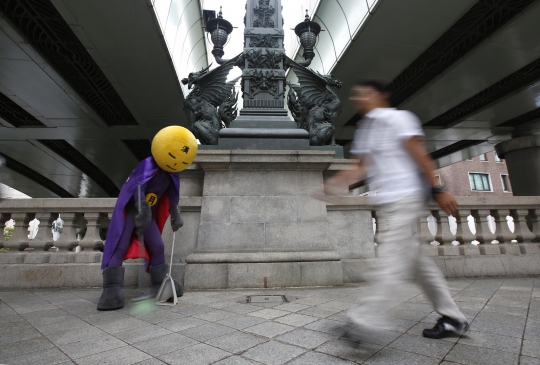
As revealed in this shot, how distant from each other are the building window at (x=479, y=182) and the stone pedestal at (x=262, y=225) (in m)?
39.2

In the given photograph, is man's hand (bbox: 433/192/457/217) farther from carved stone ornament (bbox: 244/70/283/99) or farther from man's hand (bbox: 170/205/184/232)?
carved stone ornament (bbox: 244/70/283/99)

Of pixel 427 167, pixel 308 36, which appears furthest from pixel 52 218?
pixel 308 36

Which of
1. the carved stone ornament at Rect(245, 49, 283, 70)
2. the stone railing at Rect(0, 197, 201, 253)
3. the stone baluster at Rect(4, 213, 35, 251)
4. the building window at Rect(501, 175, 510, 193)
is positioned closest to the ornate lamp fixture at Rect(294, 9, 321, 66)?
the carved stone ornament at Rect(245, 49, 283, 70)

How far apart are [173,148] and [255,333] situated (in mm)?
1977

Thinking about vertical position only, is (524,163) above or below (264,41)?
below

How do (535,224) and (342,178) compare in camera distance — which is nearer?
(342,178)

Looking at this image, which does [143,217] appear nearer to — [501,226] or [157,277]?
[157,277]

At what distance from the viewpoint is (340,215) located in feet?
14.8

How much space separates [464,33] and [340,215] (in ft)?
34.4

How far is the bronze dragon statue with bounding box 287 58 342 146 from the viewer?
514cm

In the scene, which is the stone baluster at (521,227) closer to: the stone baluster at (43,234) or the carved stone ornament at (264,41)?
the carved stone ornament at (264,41)

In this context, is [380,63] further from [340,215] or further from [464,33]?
[340,215]

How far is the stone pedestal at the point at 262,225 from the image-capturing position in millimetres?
3893

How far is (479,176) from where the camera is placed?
3581 centimetres
